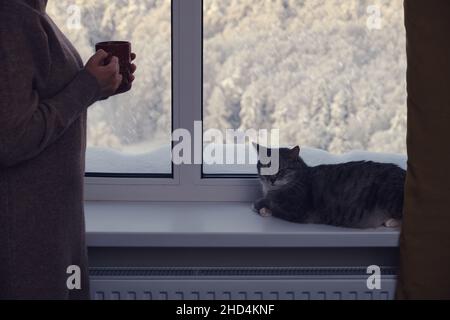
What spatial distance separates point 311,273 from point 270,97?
0.54 meters

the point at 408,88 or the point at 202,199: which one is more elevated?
the point at 408,88

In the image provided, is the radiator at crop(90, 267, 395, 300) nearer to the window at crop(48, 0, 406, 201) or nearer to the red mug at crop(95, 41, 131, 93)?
the window at crop(48, 0, 406, 201)

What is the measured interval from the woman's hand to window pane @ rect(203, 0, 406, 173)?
56 centimetres

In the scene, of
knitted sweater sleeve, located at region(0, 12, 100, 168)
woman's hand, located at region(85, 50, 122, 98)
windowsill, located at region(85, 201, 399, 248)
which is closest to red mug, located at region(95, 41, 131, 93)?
A: woman's hand, located at region(85, 50, 122, 98)

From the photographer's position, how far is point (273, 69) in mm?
1939

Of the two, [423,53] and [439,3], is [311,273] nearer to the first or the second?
[423,53]

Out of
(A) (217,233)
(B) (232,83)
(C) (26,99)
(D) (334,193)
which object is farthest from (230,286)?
(C) (26,99)

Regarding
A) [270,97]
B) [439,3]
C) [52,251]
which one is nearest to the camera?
[52,251]

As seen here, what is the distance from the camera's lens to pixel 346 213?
70.3 inches

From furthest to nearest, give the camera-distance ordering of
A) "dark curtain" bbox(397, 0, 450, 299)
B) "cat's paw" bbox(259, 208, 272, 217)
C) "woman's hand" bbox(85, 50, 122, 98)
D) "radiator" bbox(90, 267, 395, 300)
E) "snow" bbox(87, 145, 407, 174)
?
"snow" bbox(87, 145, 407, 174) < "cat's paw" bbox(259, 208, 272, 217) < "radiator" bbox(90, 267, 395, 300) < "dark curtain" bbox(397, 0, 450, 299) < "woman's hand" bbox(85, 50, 122, 98)

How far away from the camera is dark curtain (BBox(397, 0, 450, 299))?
162 cm

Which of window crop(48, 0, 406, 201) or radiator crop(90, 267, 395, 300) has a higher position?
window crop(48, 0, 406, 201)
